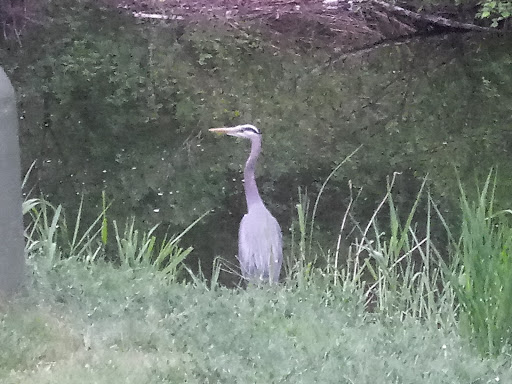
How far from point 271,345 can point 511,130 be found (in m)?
1.65

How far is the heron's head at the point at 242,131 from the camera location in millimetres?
2979

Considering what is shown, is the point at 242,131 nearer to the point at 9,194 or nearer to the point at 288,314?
the point at 288,314

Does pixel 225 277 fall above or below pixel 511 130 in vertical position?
below

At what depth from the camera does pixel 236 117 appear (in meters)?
3.03

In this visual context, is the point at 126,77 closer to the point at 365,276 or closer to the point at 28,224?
the point at 28,224

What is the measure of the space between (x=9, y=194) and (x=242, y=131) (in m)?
1.18

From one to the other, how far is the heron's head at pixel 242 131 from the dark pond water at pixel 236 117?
40 millimetres

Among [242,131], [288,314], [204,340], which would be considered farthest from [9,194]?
[242,131]

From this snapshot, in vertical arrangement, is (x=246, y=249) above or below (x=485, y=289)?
below

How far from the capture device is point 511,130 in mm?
2959

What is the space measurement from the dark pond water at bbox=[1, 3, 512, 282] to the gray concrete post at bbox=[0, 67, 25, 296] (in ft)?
3.24

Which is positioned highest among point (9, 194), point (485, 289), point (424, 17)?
point (424, 17)

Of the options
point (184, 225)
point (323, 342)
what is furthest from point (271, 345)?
point (184, 225)

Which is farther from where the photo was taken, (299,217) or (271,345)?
(299,217)
